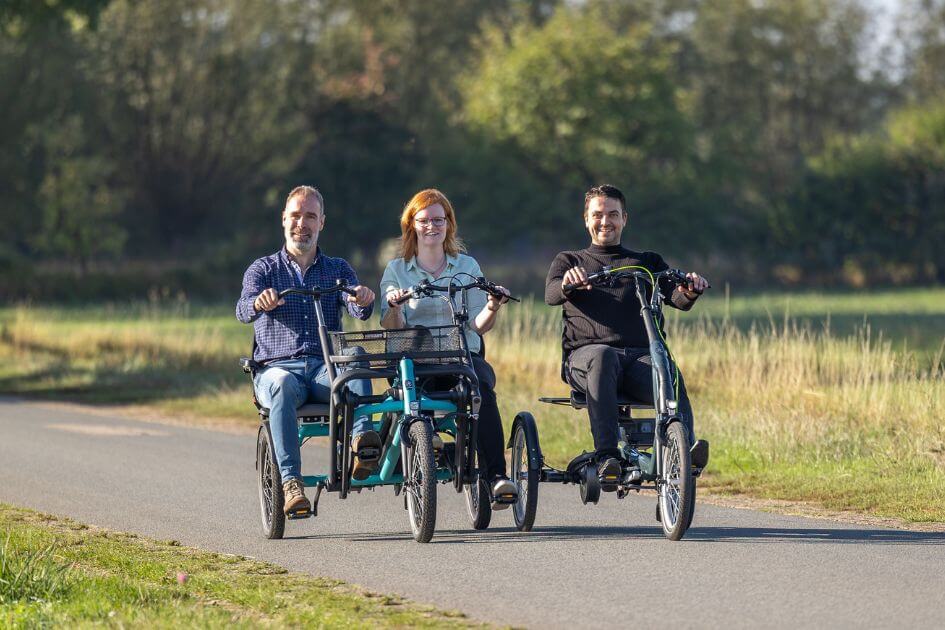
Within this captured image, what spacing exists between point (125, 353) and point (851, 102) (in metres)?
52.5

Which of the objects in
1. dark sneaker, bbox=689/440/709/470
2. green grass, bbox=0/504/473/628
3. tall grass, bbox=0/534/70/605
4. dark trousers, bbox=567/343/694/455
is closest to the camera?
green grass, bbox=0/504/473/628

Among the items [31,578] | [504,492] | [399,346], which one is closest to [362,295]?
[399,346]

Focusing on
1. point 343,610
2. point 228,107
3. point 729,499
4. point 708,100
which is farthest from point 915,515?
point 708,100

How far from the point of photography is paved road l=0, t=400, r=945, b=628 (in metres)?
7.16

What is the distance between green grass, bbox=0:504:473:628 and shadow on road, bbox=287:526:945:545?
122 centimetres

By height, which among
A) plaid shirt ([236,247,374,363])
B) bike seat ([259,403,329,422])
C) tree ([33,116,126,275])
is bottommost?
bike seat ([259,403,329,422])

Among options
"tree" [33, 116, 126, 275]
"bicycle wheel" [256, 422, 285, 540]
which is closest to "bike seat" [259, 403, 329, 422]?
"bicycle wheel" [256, 422, 285, 540]

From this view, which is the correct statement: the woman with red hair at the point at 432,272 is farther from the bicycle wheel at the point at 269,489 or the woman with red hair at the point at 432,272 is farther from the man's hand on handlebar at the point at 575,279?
the bicycle wheel at the point at 269,489

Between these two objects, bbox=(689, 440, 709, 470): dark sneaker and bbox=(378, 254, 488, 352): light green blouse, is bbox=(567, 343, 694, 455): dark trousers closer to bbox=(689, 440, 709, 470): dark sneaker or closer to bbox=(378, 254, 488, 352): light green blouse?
bbox=(689, 440, 709, 470): dark sneaker

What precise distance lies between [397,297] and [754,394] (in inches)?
283

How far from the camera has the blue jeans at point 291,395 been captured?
898cm

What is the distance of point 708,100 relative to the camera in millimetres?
74438

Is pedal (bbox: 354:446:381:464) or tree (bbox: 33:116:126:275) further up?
tree (bbox: 33:116:126:275)

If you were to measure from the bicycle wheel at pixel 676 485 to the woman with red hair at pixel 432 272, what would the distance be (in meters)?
0.93
